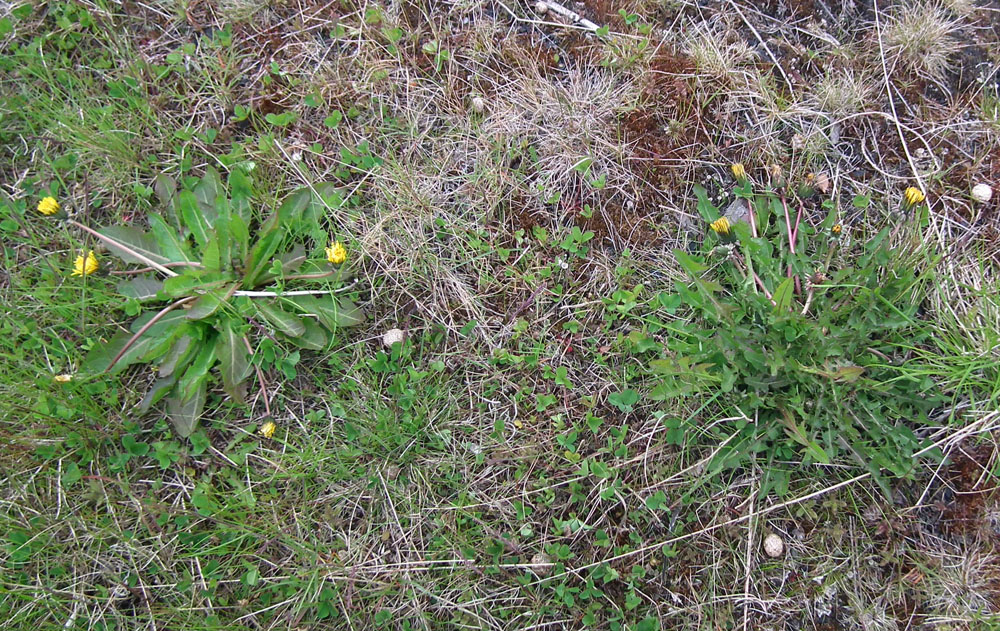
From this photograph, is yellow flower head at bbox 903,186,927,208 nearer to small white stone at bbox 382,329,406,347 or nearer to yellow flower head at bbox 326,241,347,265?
small white stone at bbox 382,329,406,347

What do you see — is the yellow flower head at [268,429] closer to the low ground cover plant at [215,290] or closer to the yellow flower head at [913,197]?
the low ground cover plant at [215,290]

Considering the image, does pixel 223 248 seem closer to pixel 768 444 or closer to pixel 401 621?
pixel 401 621

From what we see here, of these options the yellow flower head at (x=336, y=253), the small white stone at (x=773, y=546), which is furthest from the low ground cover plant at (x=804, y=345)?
the yellow flower head at (x=336, y=253)

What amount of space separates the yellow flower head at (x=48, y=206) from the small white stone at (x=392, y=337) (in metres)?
1.31

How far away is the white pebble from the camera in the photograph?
7.25 ft

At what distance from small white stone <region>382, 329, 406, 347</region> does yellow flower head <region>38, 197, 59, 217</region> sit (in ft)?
4.31

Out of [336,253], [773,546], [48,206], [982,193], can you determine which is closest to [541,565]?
[773,546]

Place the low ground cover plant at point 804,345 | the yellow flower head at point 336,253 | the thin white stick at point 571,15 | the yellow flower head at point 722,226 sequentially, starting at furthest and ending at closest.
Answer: the thin white stick at point 571,15 → the yellow flower head at point 336,253 → the yellow flower head at point 722,226 → the low ground cover plant at point 804,345

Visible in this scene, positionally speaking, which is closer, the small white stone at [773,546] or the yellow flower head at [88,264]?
the small white stone at [773,546]

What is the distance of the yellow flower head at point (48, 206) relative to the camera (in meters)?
2.23

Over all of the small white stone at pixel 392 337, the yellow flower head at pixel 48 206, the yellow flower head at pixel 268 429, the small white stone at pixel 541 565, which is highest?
the yellow flower head at pixel 48 206

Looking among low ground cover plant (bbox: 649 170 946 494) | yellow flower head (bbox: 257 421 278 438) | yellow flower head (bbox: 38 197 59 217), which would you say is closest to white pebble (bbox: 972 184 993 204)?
low ground cover plant (bbox: 649 170 946 494)

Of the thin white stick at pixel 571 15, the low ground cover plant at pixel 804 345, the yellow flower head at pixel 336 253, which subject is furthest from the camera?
the thin white stick at pixel 571 15

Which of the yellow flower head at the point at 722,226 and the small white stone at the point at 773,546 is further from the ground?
the yellow flower head at the point at 722,226
